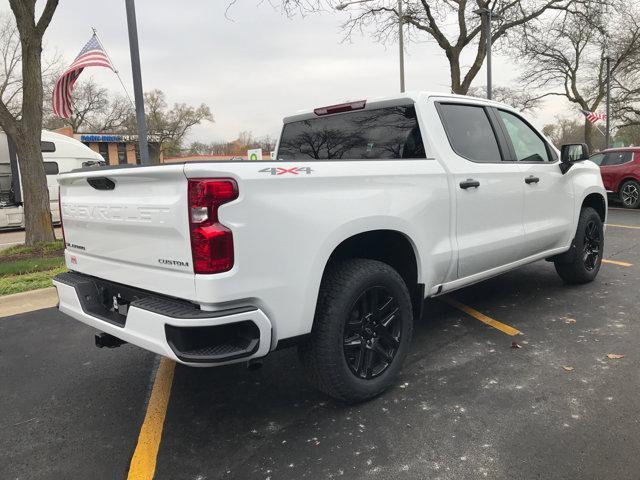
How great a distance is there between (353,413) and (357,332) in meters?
0.47

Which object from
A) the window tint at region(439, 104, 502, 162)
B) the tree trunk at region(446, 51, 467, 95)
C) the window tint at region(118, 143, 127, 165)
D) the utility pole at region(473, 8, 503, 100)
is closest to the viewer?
the window tint at region(439, 104, 502, 162)

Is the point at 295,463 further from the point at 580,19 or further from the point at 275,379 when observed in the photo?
the point at 580,19

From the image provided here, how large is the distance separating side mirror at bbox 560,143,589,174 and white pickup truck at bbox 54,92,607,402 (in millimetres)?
389

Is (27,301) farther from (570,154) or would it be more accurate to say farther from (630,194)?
(630,194)

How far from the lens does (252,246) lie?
2344mm

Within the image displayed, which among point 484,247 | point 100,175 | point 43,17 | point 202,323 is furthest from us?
point 43,17

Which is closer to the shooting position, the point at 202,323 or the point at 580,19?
the point at 202,323

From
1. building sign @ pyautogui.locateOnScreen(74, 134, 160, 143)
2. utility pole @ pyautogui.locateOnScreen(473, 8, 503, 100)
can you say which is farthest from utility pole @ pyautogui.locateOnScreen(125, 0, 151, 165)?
building sign @ pyautogui.locateOnScreen(74, 134, 160, 143)

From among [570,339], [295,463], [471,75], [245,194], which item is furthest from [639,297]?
[471,75]

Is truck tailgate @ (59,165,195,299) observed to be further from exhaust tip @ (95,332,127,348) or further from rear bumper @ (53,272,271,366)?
exhaust tip @ (95,332,127,348)

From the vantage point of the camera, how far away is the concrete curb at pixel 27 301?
551cm

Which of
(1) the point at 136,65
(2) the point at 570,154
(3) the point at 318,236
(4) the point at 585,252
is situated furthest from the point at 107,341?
(1) the point at 136,65

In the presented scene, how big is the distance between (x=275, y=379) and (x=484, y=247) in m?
1.84

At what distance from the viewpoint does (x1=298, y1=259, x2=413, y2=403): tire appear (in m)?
2.72
